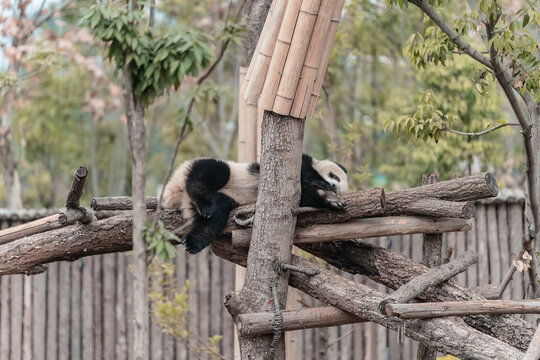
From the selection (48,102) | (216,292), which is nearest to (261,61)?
(216,292)

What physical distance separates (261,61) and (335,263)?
146 cm

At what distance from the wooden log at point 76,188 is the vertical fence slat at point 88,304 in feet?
11.9

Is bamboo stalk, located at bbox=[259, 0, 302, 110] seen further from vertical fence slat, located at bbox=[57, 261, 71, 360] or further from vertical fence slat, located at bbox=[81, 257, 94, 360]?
vertical fence slat, located at bbox=[57, 261, 71, 360]

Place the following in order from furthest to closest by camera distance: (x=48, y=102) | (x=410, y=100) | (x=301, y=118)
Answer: (x=48, y=102)
(x=410, y=100)
(x=301, y=118)

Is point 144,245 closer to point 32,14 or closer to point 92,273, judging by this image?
point 92,273

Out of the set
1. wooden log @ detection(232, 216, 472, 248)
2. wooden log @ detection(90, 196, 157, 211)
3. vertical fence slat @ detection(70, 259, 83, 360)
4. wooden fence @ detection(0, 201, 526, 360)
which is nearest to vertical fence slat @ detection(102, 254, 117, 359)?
wooden fence @ detection(0, 201, 526, 360)

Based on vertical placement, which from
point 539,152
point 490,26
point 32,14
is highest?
point 32,14

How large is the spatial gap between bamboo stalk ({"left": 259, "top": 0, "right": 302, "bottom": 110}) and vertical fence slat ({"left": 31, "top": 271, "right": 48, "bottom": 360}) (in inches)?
195

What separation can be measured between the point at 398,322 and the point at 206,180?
1.60 m

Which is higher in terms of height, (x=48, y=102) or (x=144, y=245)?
(x=48, y=102)

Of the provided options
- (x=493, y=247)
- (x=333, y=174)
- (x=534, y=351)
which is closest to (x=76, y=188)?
(x=333, y=174)

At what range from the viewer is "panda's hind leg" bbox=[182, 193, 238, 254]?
4430mm

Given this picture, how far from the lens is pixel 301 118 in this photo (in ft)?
12.9

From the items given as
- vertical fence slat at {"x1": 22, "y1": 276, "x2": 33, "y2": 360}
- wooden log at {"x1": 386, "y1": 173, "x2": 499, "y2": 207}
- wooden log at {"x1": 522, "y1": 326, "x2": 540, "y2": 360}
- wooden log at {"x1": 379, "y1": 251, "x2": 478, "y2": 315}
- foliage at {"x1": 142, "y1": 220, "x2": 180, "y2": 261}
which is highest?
wooden log at {"x1": 386, "y1": 173, "x2": 499, "y2": 207}
